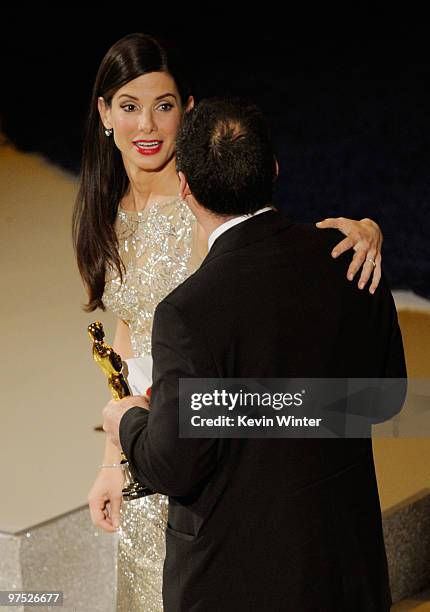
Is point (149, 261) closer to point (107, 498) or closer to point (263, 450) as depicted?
point (107, 498)

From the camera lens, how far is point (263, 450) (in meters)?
1.41

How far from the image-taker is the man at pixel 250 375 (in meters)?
1.36

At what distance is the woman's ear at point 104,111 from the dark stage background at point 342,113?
6.81ft

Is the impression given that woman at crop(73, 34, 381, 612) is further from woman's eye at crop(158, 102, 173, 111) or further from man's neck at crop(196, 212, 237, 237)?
man's neck at crop(196, 212, 237, 237)

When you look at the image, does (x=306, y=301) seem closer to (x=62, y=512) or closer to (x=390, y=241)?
(x=62, y=512)

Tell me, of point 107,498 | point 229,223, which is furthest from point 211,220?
point 107,498

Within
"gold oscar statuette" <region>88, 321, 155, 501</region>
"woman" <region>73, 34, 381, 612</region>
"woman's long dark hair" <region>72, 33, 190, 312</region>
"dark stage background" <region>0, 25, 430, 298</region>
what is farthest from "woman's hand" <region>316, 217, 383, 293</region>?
"dark stage background" <region>0, 25, 430, 298</region>

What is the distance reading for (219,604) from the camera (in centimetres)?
146

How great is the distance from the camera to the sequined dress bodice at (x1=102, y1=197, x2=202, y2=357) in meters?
2.12

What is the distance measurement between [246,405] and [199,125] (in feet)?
1.26

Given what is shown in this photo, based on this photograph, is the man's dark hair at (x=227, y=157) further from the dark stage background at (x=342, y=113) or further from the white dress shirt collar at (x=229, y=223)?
the dark stage background at (x=342, y=113)

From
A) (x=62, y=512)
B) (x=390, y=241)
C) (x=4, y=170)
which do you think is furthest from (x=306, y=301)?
(x=4, y=170)

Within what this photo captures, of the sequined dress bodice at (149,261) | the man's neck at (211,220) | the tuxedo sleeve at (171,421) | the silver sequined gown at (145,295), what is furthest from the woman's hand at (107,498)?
the man's neck at (211,220)

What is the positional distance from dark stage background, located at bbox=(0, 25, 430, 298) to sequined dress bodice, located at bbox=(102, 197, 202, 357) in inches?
78.6
